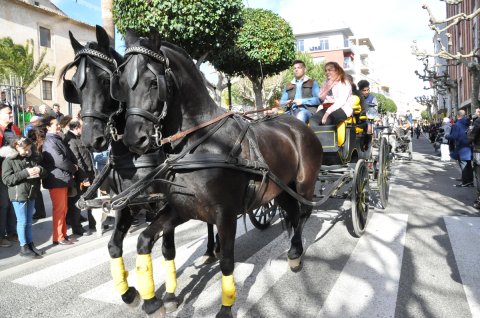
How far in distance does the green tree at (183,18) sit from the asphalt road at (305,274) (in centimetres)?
596

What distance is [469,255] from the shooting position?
4.71m

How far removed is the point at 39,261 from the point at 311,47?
2408 inches

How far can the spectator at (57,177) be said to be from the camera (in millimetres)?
6000

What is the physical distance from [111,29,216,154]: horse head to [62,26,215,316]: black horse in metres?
0.30

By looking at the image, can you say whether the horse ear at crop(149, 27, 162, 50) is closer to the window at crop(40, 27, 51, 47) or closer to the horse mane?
the horse mane

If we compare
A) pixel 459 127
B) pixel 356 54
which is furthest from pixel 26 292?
pixel 356 54

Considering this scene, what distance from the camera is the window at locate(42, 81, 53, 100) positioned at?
1049 inches

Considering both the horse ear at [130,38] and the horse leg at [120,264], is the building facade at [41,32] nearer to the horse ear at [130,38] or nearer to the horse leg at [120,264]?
the horse leg at [120,264]

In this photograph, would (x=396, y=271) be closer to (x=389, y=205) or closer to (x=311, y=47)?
(x=389, y=205)

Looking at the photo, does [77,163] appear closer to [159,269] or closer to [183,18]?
[159,269]

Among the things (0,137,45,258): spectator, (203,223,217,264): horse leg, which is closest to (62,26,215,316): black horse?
(203,223,217,264): horse leg

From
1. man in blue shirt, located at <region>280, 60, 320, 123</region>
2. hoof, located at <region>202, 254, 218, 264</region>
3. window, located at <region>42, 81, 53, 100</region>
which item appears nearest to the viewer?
hoof, located at <region>202, 254, 218, 264</region>

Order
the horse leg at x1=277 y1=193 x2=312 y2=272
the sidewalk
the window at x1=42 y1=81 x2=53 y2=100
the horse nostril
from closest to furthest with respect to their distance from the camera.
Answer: the horse nostril → the horse leg at x1=277 y1=193 x2=312 y2=272 → the sidewalk → the window at x1=42 y1=81 x2=53 y2=100

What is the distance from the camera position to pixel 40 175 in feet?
18.1
